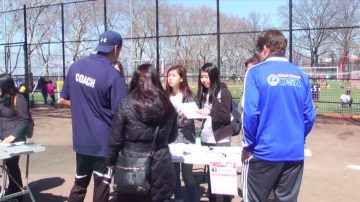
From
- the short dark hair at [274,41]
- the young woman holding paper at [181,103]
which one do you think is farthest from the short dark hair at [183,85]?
the short dark hair at [274,41]

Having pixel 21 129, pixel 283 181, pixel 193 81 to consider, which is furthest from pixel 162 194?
pixel 193 81

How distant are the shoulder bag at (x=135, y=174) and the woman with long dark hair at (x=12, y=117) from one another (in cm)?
242

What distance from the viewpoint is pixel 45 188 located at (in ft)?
21.6

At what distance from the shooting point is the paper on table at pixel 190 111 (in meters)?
5.07

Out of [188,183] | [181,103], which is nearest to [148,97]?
[181,103]

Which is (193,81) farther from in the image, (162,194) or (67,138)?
(162,194)

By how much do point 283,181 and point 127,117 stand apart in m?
1.32

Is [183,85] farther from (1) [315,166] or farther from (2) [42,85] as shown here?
(2) [42,85]

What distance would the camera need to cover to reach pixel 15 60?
861 inches

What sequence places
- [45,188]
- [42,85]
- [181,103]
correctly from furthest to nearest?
[42,85] < [45,188] < [181,103]

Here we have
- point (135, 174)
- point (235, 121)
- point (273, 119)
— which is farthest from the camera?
point (235, 121)

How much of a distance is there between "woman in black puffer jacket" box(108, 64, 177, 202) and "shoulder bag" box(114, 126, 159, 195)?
1.6 inches

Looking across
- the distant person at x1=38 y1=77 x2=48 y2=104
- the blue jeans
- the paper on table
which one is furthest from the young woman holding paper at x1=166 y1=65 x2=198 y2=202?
the distant person at x1=38 y1=77 x2=48 y2=104

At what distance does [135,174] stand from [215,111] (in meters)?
1.81
